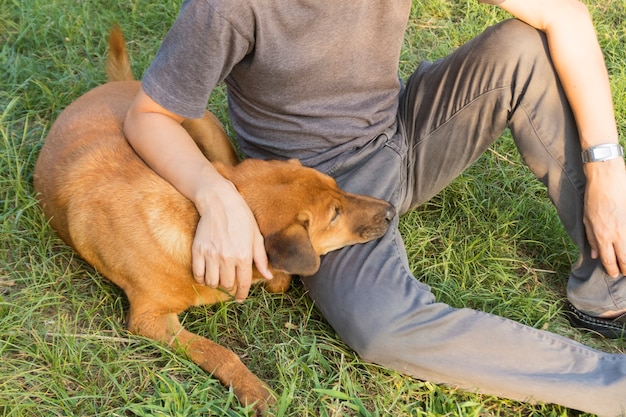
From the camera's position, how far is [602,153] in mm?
3135

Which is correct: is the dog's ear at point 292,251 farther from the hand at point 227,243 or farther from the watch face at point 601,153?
the watch face at point 601,153

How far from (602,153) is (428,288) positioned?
100 cm

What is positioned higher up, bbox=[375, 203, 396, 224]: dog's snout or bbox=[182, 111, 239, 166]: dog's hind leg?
bbox=[375, 203, 396, 224]: dog's snout

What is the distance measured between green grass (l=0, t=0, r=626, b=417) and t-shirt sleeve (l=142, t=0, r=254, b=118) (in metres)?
1.03

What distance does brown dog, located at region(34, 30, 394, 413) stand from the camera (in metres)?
2.97

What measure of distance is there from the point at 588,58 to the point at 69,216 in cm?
256

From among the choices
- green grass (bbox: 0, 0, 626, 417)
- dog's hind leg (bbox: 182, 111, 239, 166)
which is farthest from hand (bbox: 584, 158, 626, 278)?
dog's hind leg (bbox: 182, 111, 239, 166)

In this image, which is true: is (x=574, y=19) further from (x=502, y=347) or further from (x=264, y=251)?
(x=264, y=251)

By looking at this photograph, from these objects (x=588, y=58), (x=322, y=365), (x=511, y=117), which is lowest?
(x=322, y=365)

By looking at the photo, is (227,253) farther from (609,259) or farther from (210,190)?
(609,259)

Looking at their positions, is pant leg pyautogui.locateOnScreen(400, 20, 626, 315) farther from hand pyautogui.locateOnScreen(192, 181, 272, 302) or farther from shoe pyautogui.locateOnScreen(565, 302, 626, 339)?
hand pyautogui.locateOnScreen(192, 181, 272, 302)

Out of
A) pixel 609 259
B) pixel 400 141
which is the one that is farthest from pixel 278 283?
pixel 609 259

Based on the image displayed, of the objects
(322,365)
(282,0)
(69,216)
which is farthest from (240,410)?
(282,0)

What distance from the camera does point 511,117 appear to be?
339 cm
